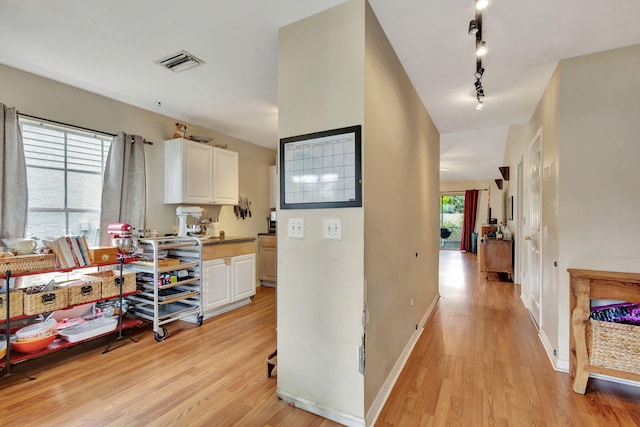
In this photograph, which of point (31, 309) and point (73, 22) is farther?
point (31, 309)

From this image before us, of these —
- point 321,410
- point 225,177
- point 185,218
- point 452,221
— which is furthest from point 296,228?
point 452,221

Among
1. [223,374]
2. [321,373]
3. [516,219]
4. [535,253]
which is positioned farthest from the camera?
[516,219]

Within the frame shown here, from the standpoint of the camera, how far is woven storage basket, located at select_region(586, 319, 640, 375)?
198 centimetres

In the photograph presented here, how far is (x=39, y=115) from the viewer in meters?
2.68

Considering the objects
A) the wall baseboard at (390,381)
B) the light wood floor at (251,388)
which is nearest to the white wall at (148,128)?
the light wood floor at (251,388)

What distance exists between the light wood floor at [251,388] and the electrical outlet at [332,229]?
1.10 metres

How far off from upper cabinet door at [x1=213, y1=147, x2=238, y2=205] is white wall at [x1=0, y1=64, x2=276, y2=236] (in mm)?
327

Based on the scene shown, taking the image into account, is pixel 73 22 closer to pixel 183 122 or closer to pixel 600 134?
pixel 183 122

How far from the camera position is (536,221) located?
3.36m

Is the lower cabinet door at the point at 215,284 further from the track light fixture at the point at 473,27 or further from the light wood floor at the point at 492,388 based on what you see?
the track light fixture at the point at 473,27

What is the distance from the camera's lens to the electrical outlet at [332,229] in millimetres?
1768

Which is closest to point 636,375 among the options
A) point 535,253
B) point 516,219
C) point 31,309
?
point 535,253

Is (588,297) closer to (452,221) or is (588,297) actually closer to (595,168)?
(595,168)

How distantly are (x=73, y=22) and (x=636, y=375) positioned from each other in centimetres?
436
